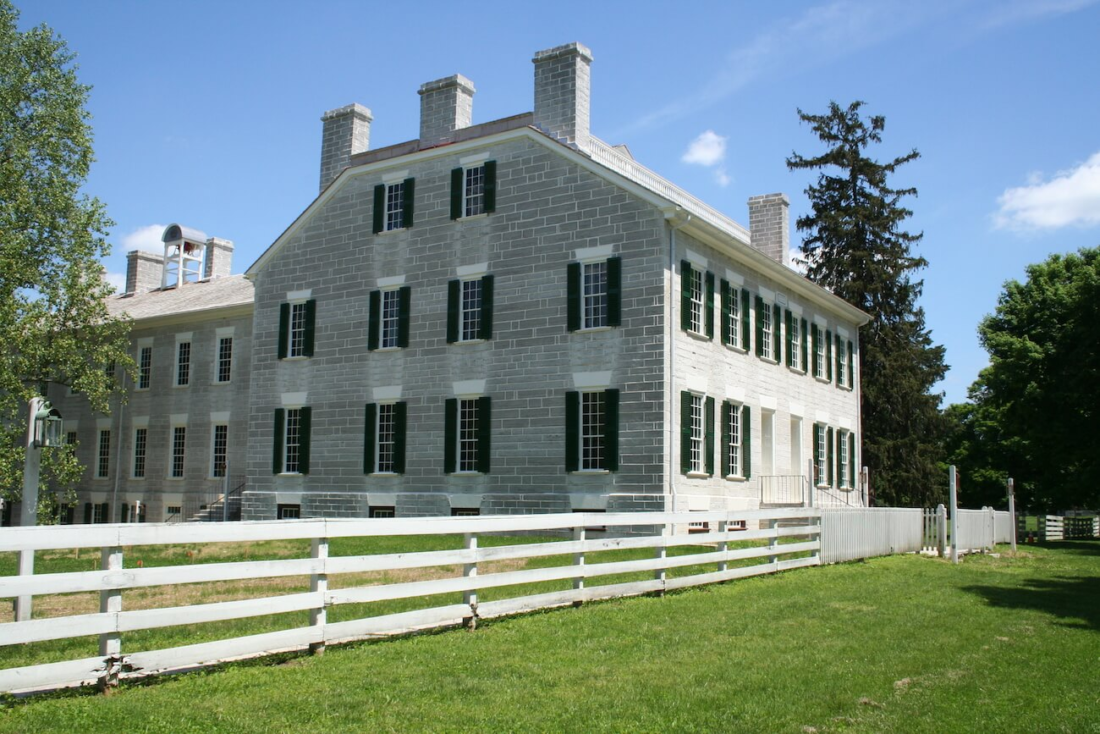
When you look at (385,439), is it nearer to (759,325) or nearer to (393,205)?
(393,205)

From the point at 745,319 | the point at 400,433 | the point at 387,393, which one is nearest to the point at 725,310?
the point at 745,319

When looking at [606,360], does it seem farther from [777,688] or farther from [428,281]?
[777,688]

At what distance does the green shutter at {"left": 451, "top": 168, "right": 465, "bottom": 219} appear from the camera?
26.7 meters

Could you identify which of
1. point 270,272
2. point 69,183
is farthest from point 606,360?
point 69,183

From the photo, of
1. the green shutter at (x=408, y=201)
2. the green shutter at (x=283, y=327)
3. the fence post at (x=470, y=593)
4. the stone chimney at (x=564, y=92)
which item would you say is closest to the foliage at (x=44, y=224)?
the green shutter at (x=283, y=327)

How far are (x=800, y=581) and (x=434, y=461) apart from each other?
493 inches

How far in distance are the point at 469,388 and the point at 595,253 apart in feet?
15.4

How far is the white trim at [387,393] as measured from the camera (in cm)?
2690

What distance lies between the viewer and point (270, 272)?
3003 centimetres

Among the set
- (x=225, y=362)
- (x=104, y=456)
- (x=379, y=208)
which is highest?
(x=379, y=208)

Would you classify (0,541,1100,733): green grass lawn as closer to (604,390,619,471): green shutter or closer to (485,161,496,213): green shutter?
(604,390,619,471): green shutter

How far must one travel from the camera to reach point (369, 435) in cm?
2725

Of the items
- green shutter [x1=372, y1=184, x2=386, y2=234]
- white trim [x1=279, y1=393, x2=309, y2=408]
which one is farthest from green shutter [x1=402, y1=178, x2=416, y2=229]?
white trim [x1=279, y1=393, x2=309, y2=408]

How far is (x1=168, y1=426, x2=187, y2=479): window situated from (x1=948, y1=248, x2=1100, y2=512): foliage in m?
28.2
